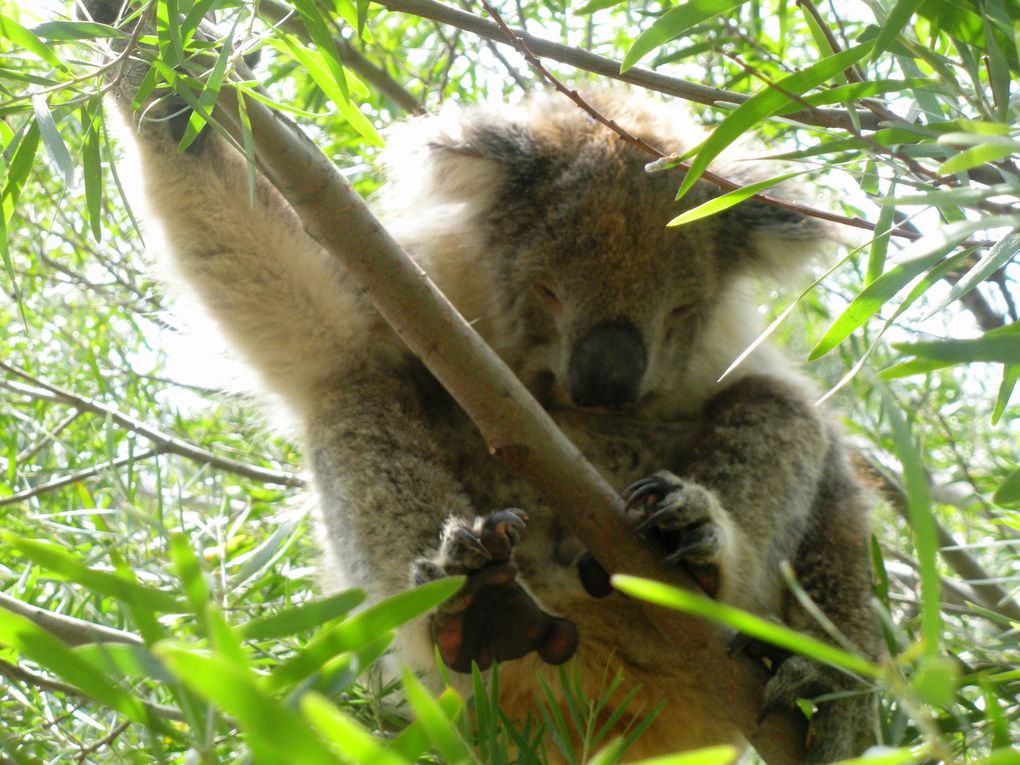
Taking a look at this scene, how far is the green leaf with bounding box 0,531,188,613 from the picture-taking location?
2.67 ft

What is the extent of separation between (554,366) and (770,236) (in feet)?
2.66

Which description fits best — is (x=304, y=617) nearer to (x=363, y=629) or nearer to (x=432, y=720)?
(x=363, y=629)

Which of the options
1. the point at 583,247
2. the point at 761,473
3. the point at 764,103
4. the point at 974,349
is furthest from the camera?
the point at 583,247

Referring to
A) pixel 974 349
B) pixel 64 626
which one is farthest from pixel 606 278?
pixel 974 349

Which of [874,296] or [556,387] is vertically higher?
[556,387]

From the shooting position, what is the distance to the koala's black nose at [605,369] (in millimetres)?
2492

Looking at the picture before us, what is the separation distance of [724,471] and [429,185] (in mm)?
1211

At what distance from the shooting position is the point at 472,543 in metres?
1.92

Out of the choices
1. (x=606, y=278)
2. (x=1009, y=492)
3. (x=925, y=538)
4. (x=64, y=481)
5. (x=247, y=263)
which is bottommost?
(x=1009, y=492)

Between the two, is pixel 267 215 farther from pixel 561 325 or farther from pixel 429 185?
pixel 561 325

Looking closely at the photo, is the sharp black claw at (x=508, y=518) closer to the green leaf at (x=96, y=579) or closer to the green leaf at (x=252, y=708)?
the green leaf at (x=96, y=579)

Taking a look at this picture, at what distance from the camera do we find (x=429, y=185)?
119 inches

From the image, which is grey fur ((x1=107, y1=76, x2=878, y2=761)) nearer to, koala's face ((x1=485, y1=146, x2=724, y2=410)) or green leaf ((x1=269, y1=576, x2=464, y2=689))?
koala's face ((x1=485, y1=146, x2=724, y2=410))

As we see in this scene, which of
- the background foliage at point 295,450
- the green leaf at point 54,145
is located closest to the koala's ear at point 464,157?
the background foliage at point 295,450
